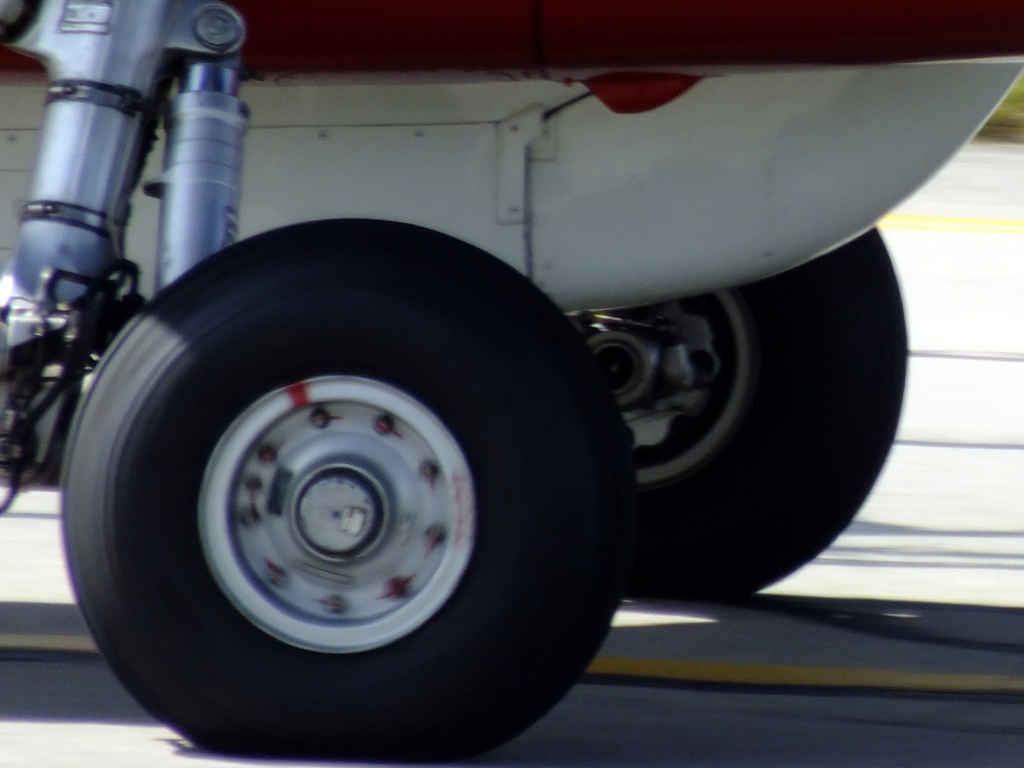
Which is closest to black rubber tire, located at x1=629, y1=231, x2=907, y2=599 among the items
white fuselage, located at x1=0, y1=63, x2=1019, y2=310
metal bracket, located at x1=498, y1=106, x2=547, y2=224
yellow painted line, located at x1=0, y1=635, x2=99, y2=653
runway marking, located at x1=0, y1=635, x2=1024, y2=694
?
runway marking, located at x1=0, y1=635, x2=1024, y2=694

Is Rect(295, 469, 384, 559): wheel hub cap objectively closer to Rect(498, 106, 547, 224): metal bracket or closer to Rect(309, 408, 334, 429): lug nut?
Rect(309, 408, 334, 429): lug nut

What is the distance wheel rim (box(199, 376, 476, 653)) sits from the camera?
2.85 metres

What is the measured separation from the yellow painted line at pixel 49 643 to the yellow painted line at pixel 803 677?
99 centimetres

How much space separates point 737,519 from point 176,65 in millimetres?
1672

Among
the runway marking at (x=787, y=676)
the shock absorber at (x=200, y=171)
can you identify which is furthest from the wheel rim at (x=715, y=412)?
the shock absorber at (x=200, y=171)

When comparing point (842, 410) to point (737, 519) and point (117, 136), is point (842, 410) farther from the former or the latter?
point (117, 136)

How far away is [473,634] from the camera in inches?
110

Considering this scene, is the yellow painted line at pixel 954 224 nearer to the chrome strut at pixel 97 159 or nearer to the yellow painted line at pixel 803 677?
the yellow painted line at pixel 803 677

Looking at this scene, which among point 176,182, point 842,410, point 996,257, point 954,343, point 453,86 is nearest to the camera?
point 176,182

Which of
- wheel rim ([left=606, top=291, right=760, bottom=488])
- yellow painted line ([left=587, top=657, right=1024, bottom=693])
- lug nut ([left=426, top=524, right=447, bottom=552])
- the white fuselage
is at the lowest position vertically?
yellow painted line ([left=587, top=657, right=1024, bottom=693])

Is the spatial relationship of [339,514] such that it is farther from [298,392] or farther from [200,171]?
[200,171]

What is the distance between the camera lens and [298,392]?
2.87m

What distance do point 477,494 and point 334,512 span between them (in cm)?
23

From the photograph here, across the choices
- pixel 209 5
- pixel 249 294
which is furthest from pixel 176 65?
pixel 249 294
